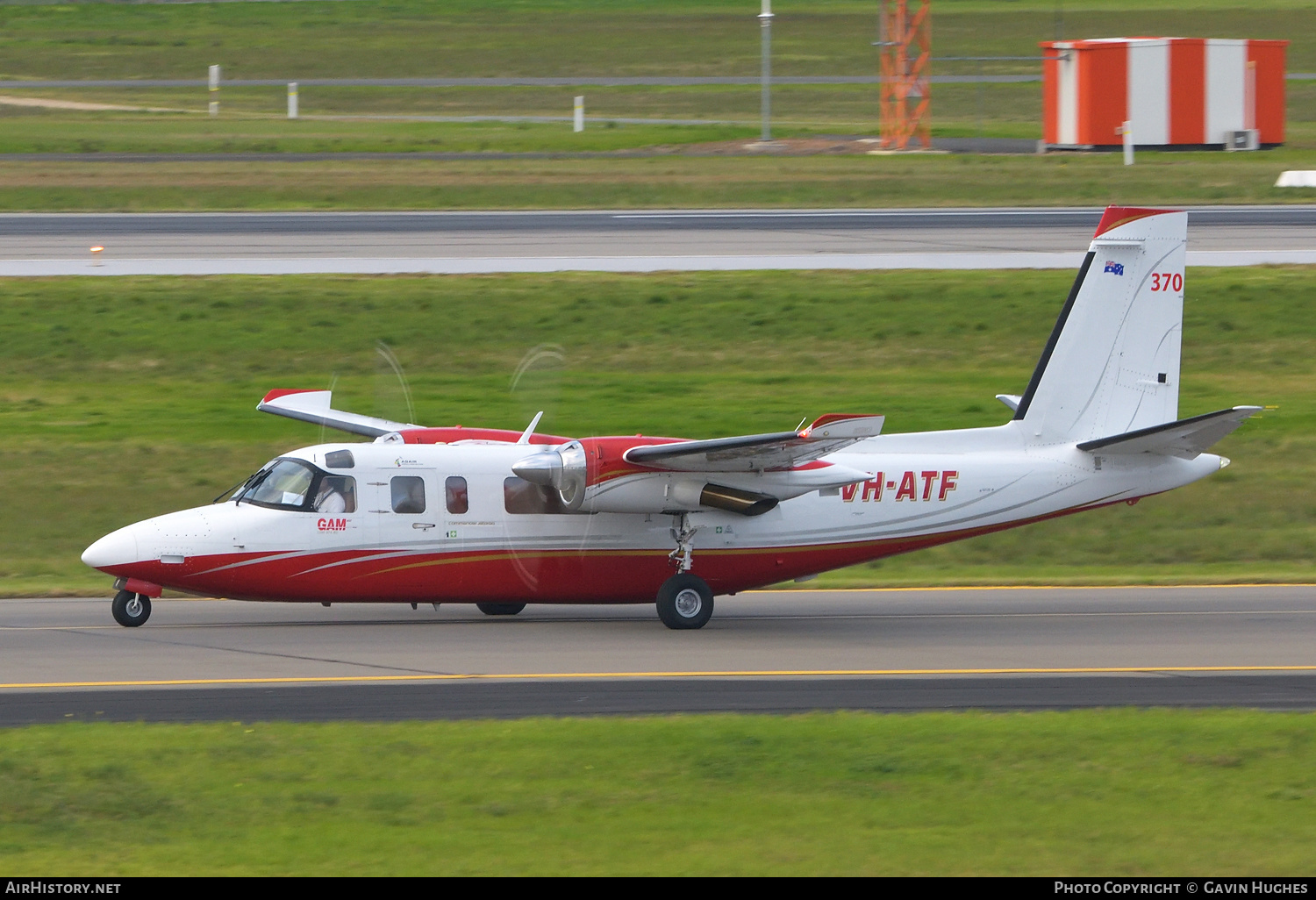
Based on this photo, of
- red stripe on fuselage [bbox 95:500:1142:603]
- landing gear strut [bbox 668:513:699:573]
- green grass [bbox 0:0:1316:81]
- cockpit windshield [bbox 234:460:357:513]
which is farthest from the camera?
green grass [bbox 0:0:1316:81]

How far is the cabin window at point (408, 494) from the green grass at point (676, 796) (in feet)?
16.6

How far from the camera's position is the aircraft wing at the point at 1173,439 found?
58.3 ft

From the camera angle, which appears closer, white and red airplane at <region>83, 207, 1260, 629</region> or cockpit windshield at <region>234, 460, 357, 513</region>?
white and red airplane at <region>83, 207, 1260, 629</region>

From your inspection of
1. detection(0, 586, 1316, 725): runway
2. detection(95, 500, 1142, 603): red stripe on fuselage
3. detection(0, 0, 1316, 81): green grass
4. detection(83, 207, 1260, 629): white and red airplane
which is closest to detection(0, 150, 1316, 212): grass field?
detection(83, 207, 1260, 629): white and red airplane

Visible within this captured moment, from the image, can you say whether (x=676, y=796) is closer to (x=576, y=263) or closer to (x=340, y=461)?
(x=340, y=461)

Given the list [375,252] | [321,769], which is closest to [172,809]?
[321,769]

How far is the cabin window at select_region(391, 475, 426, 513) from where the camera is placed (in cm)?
1802

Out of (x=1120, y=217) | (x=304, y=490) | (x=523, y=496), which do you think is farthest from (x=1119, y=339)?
(x=304, y=490)

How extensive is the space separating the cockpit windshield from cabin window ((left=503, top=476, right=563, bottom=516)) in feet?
5.60

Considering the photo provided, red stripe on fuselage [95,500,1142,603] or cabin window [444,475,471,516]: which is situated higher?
cabin window [444,475,471,516]

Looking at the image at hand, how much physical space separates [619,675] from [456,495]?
11.6 ft

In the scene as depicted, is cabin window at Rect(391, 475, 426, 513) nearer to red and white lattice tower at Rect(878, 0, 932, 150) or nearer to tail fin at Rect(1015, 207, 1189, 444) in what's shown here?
tail fin at Rect(1015, 207, 1189, 444)

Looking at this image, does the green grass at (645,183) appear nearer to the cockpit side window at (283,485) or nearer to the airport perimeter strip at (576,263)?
the airport perimeter strip at (576,263)

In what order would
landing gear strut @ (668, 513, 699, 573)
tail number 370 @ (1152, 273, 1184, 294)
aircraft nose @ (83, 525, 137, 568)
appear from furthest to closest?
1. tail number 370 @ (1152, 273, 1184, 294)
2. landing gear strut @ (668, 513, 699, 573)
3. aircraft nose @ (83, 525, 137, 568)
